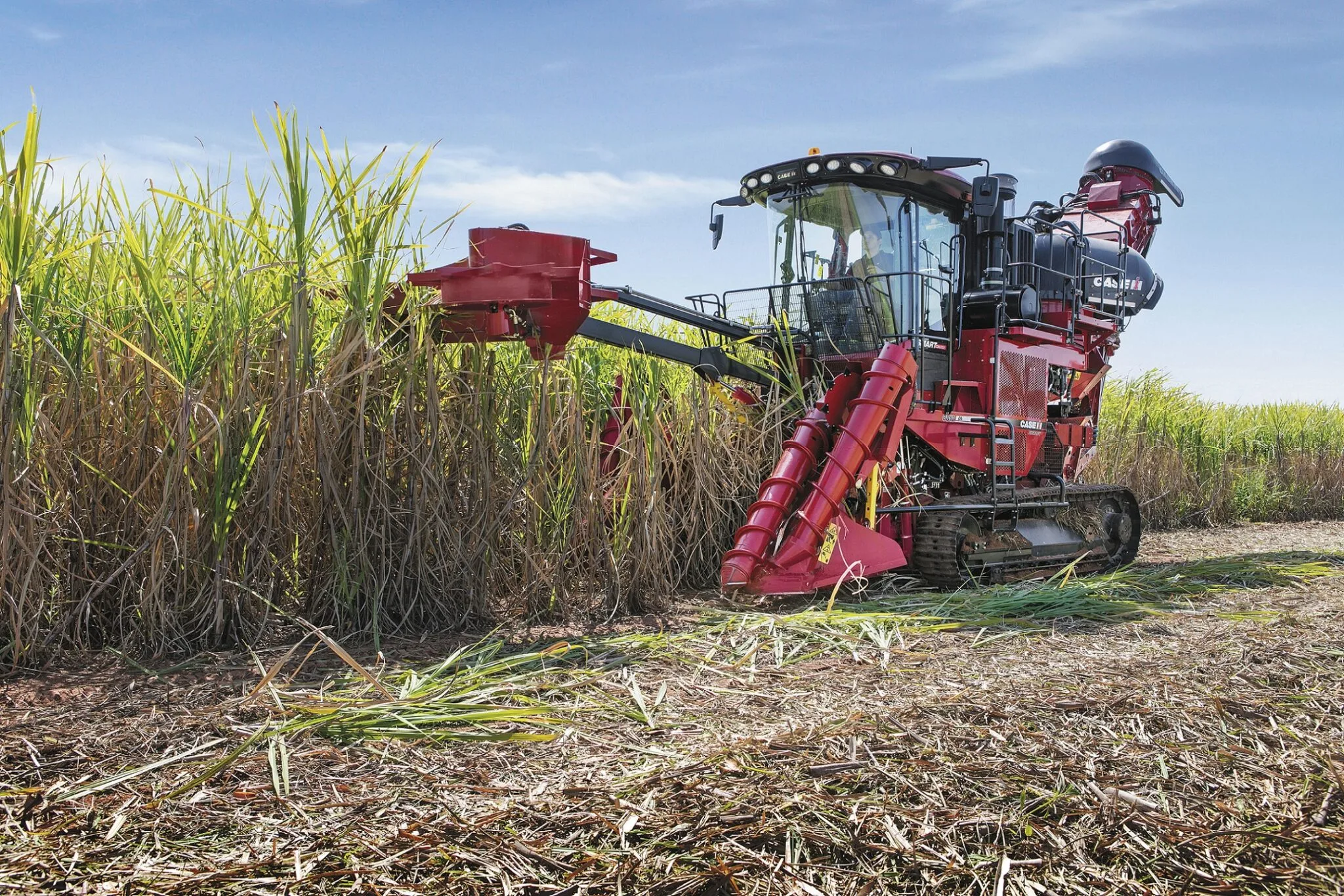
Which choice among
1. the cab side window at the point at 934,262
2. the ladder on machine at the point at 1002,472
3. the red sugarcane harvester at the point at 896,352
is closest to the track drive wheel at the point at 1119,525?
the red sugarcane harvester at the point at 896,352

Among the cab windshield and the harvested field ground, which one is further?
the cab windshield

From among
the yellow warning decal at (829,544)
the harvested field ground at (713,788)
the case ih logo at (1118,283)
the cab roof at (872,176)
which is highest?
the cab roof at (872,176)

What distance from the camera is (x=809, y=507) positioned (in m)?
5.58

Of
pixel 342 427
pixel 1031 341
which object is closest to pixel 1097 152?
pixel 1031 341

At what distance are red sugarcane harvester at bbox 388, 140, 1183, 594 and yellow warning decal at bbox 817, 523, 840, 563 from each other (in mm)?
12

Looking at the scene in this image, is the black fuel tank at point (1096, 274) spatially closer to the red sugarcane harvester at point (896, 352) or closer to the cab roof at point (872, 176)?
the red sugarcane harvester at point (896, 352)

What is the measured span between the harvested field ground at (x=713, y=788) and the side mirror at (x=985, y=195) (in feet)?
11.1

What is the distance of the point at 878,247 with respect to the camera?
22.2ft

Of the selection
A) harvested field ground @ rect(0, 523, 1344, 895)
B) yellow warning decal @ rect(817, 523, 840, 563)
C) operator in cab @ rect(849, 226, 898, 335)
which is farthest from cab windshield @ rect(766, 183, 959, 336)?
harvested field ground @ rect(0, 523, 1344, 895)

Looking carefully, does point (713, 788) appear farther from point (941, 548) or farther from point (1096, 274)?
point (1096, 274)

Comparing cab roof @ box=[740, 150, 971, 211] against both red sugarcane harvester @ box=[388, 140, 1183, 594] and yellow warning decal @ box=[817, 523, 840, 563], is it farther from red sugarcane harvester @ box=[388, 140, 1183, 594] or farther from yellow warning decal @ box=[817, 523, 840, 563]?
yellow warning decal @ box=[817, 523, 840, 563]

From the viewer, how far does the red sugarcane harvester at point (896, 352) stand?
453cm

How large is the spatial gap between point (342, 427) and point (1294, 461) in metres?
14.9

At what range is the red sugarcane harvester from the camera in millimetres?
4531
